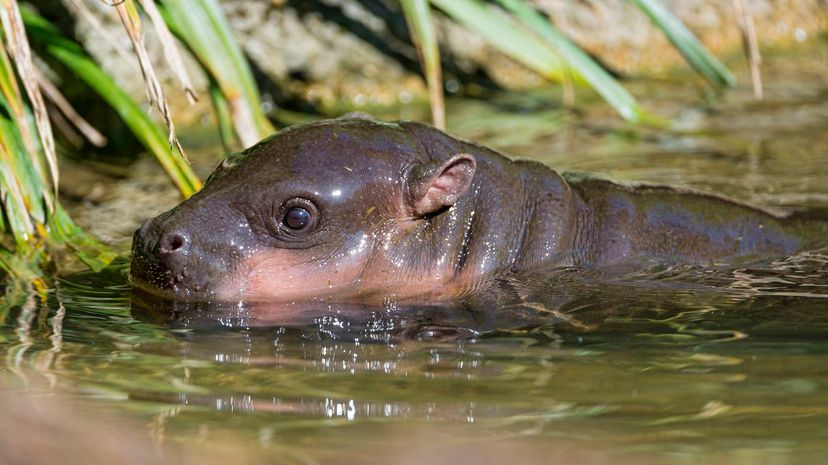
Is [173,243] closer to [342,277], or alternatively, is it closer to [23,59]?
[342,277]

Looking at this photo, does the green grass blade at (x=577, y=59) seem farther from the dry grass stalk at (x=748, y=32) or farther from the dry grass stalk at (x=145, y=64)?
the dry grass stalk at (x=145, y=64)

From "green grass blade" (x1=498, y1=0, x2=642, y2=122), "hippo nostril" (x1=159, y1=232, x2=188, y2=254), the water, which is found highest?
"green grass blade" (x1=498, y1=0, x2=642, y2=122)

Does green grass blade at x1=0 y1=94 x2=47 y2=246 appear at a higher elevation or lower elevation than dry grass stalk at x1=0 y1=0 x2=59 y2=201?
lower

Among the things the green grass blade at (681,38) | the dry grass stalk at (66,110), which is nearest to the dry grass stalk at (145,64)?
the dry grass stalk at (66,110)

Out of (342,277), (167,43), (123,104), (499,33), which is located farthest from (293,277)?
(499,33)

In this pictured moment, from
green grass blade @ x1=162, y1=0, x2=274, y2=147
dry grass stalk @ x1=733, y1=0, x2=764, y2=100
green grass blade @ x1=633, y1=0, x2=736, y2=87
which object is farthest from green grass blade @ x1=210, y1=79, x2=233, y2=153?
dry grass stalk @ x1=733, y1=0, x2=764, y2=100

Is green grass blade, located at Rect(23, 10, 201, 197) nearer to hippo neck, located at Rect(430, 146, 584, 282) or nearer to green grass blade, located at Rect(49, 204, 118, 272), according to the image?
green grass blade, located at Rect(49, 204, 118, 272)

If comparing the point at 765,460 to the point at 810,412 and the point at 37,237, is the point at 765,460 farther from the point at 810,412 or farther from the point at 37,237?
the point at 37,237
